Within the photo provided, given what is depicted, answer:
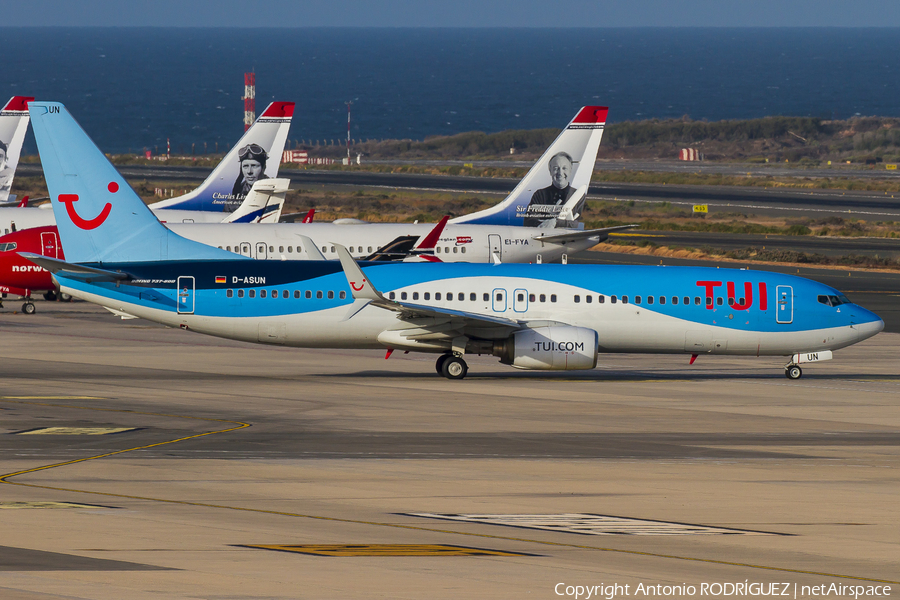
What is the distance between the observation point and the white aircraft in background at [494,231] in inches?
2206

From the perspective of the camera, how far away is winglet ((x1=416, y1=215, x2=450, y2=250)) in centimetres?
5322

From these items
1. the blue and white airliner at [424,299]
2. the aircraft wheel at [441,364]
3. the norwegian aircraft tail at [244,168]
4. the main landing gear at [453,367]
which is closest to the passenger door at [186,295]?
the blue and white airliner at [424,299]

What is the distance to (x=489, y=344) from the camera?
41.0 meters

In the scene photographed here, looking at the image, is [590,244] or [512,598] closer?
[512,598]

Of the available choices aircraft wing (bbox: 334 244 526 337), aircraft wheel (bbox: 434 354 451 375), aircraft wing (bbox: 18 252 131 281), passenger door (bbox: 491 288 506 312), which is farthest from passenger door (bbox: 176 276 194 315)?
passenger door (bbox: 491 288 506 312)

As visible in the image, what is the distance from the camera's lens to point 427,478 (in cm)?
2627

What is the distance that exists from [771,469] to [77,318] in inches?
1560

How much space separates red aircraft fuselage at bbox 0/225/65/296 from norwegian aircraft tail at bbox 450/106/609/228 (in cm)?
1906

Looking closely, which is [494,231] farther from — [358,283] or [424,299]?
[358,283]

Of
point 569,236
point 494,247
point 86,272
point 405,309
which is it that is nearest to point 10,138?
point 494,247

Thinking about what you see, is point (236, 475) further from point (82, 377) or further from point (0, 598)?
point (82, 377)

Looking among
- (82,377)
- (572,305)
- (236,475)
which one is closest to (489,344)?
(572,305)

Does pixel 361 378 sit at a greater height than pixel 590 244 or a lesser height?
lesser

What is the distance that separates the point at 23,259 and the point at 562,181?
25.8m
